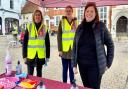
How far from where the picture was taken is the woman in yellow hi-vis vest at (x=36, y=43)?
4.96 meters

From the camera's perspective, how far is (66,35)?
17.7 feet

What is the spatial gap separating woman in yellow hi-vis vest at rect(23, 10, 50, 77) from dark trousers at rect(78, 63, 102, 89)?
1.18 m

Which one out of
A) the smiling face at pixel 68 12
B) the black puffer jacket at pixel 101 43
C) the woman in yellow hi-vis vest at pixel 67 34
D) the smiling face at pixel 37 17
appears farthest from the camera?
the woman in yellow hi-vis vest at pixel 67 34

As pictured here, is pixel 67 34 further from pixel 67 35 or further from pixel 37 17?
pixel 37 17

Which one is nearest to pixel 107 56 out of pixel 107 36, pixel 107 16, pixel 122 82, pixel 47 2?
pixel 107 36

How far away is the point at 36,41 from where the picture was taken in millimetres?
4996

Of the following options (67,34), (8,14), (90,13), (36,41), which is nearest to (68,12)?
(67,34)

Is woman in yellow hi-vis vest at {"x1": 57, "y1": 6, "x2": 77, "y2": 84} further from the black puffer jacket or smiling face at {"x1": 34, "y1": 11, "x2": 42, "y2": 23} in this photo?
the black puffer jacket

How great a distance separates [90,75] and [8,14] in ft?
111

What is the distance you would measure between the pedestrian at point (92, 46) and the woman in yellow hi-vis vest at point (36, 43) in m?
1.10

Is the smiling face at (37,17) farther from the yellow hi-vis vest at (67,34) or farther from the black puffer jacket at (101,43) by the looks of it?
the black puffer jacket at (101,43)

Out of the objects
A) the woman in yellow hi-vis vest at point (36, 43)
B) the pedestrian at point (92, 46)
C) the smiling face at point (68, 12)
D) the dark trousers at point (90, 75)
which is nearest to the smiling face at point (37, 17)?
the woman in yellow hi-vis vest at point (36, 43)

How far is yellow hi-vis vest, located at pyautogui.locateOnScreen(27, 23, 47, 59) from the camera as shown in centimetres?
497

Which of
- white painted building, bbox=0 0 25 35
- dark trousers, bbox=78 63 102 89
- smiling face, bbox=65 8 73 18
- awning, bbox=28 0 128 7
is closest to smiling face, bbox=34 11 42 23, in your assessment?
awning, bbox=28 0 128 7
